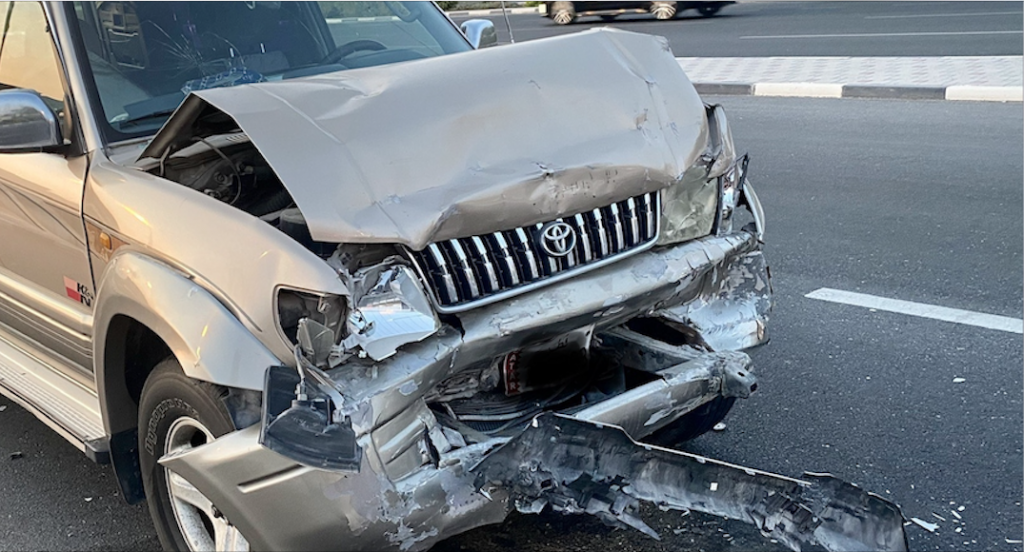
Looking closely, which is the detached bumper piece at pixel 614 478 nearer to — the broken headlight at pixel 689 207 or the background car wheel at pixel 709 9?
the broken headlight at pixel 689 207

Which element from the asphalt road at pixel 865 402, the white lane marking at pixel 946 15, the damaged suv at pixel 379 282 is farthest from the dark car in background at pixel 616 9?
the damaged suv at pixel 379 282

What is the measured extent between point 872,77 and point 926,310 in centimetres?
717

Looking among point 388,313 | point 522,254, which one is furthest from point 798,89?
point 388,313

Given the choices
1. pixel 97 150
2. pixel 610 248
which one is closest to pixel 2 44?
pixel 97 150

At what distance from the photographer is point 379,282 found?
247 cm

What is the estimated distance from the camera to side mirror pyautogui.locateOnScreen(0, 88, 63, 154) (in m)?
2.98

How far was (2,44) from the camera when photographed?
379 cm

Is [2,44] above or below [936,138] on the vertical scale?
above

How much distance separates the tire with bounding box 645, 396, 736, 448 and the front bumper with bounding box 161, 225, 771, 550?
14.2 inches

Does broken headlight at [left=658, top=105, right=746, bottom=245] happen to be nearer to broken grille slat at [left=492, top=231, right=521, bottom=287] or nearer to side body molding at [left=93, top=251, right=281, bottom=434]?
broken grille slat at [left=492, top=231, right=521, bottom=287]

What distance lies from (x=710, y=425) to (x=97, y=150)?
7.26 feet

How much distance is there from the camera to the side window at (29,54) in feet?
11.2

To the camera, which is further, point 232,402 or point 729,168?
point 729,168

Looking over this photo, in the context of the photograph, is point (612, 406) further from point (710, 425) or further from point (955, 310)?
point (955, 310)
